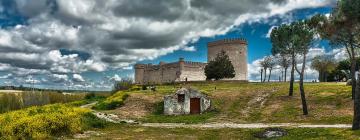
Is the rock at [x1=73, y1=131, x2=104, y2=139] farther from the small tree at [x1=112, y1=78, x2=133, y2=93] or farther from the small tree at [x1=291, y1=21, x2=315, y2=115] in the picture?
the small tree at [x1=112, y1=78, x2=133, y2=93]

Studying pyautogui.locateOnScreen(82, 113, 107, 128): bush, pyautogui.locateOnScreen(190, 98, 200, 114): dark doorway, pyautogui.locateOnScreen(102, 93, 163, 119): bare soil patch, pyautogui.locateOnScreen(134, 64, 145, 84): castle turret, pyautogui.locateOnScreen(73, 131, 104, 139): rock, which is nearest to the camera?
pyautogui.locateOnScreen(73, 131, 104, 139): rock

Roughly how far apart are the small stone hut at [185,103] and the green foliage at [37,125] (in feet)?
53.8

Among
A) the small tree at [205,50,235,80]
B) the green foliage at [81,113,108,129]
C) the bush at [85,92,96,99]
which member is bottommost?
the green foliage at [81,113,108,129]

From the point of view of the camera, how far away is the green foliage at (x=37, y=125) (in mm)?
21375

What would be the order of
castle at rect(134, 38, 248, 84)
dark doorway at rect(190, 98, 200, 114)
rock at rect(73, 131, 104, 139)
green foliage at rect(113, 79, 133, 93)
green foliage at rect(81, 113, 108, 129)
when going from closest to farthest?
rock at rect(73, 131, 104, 139) < green foliage at rect(81, 113, 108, 129) < dark doorway at rect(190, 98, 200, 114) < green foliage at rect(113, 79, 133, 93) < castle at rect(134, 38, 248, 84)

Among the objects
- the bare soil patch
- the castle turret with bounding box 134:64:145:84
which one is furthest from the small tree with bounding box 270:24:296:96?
the castle turret with bounding box 134:64:145:84

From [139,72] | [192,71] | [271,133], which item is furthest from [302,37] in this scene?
[139,72]

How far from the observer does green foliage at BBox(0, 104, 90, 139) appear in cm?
2138

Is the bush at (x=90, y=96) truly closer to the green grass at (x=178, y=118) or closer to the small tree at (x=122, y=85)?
the small tree at (x=122, y=85)

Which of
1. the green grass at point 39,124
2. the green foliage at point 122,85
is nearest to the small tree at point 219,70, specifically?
the green foliage at point 122,85

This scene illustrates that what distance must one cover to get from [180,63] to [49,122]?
2798 inches

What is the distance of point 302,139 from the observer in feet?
69.5

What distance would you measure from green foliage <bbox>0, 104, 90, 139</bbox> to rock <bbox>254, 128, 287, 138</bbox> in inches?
480

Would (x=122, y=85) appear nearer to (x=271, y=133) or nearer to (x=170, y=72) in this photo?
(x=170, y=72)
